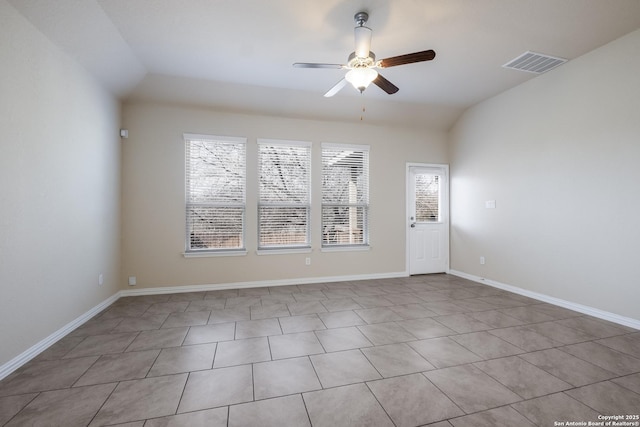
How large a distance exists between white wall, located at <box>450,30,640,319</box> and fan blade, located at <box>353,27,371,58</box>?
115 inches

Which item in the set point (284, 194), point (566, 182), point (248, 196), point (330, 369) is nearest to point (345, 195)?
point (284, 194)

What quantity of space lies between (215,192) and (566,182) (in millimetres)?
4971

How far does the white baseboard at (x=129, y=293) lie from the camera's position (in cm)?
226

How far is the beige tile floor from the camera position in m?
1.73

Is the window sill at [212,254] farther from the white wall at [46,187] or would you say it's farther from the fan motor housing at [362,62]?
the fan motor housing at [362,62]

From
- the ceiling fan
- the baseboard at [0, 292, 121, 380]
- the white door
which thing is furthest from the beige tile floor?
the ceiling fan

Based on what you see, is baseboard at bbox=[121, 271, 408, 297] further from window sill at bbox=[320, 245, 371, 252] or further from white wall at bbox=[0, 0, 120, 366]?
white wall at bbox=[0, 0, 120, 366]

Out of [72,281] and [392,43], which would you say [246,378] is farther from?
[392,43]

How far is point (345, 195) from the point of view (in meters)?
5.07

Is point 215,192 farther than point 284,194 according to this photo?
No

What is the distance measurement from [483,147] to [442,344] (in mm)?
3691

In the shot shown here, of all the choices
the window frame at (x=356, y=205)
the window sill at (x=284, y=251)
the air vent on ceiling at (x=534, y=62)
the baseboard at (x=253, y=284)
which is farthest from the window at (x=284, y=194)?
the air vent on ceiling at (x=534, y=62)

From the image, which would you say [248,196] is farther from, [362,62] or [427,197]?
[427,197]

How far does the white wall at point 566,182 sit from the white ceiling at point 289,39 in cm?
39
